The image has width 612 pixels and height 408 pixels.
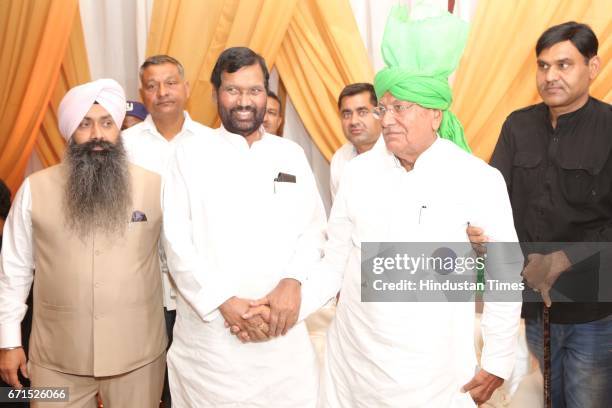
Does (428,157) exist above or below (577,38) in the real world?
below

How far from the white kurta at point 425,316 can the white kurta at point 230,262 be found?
0.30 meters

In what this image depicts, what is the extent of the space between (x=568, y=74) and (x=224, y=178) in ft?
4.72

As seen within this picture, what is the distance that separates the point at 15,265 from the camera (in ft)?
7.64

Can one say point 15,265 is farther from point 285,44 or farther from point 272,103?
point 285,44

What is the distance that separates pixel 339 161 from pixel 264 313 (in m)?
1.85

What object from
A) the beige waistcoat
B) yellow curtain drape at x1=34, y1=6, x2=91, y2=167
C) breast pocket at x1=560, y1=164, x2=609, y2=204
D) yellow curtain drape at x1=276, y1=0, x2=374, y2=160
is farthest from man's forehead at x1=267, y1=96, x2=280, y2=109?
breast pocket at x1=560, y1=164, x2=609, y2=204

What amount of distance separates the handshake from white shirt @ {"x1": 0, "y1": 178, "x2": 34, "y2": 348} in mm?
859

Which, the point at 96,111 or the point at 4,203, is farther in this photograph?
the point at 4,203

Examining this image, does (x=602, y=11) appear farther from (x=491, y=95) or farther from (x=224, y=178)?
(x=224, y=178)

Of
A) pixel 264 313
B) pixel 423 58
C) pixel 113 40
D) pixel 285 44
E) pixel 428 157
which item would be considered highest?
pixel 113 40

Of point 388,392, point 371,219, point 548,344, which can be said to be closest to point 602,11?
point 548,344

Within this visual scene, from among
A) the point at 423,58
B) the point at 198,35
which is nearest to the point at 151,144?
the point at 198,35

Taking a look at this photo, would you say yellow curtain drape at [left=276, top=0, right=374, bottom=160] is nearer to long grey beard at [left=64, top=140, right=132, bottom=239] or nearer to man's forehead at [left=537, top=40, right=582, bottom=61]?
man's forehead at [left=537, top=40, right=582, bottom=61]

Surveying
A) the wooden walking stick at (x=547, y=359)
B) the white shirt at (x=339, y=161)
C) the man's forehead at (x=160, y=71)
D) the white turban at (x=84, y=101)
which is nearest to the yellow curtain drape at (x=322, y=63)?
the white shirt at (x=339, y=161)
